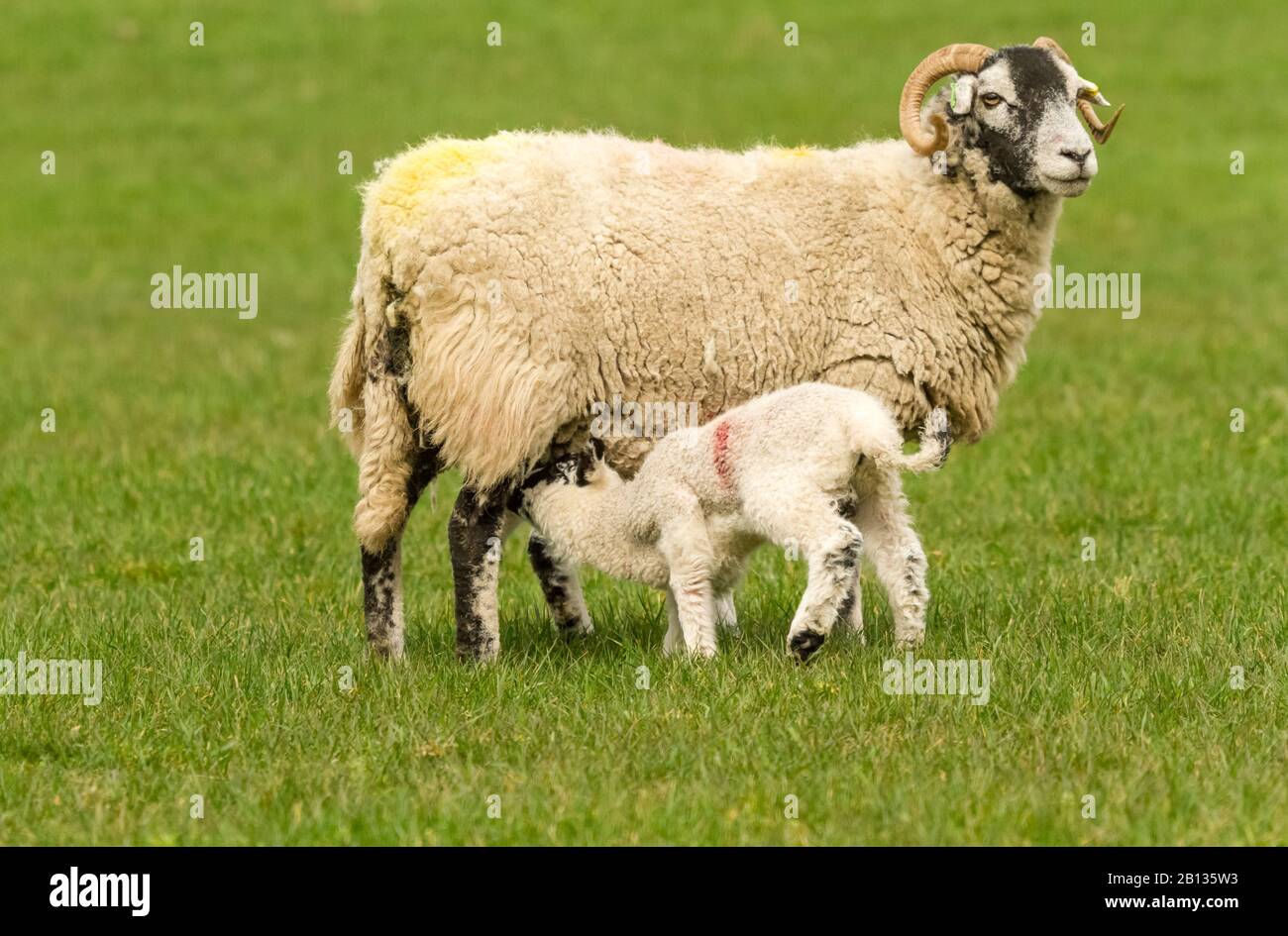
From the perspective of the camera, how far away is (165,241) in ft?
70.5

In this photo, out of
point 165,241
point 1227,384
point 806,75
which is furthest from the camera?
point 806,75

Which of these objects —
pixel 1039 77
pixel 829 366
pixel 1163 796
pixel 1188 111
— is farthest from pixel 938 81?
pixel 1188 111

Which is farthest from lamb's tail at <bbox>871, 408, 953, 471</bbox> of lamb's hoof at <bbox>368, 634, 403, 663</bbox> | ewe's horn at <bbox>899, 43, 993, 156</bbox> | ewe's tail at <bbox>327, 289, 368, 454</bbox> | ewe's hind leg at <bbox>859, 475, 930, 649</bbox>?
ewe's tail at <bbox>327, 289, 368, 454</bbox>

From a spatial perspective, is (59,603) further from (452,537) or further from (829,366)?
(829,366)

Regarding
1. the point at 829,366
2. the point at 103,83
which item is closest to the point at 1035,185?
the point at 829,366

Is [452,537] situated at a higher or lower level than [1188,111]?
lower

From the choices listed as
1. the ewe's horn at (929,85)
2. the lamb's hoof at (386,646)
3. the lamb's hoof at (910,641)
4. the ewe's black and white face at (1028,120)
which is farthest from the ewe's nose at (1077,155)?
the lamb's hoof at (386,646)

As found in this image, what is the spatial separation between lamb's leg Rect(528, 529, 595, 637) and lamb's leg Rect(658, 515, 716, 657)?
83cm

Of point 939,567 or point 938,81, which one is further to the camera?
point 939,567

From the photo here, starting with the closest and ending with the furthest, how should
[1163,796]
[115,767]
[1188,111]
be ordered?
1. [1163,796]
2. [115,767]
3. [1188,111]

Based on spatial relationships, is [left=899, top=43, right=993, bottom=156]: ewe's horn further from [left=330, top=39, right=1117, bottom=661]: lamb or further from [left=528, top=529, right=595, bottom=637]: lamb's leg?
[left=528, top=529, right=595, bottom=637]: lamb's leg

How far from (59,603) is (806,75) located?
20.3m

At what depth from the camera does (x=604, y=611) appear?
321 inches

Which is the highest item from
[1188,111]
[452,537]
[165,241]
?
[1188,111]
